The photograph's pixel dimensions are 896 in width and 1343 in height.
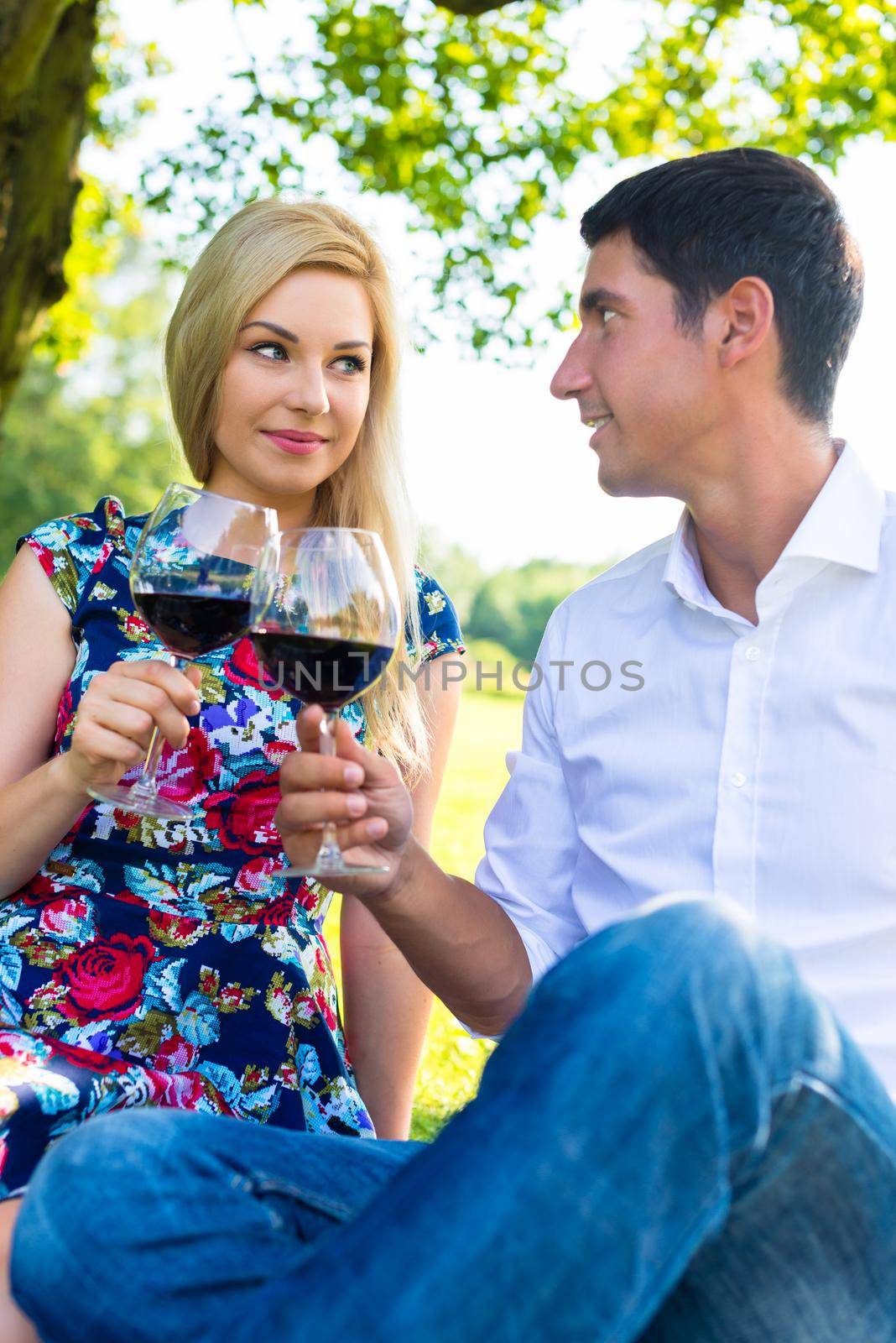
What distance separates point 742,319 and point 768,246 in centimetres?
20

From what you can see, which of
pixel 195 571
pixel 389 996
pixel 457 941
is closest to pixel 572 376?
pixel 195 571

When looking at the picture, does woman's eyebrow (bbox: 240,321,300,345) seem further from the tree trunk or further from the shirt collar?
the tree trunk

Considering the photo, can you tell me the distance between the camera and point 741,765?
2.45m

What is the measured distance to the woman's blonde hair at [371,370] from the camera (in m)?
3.04

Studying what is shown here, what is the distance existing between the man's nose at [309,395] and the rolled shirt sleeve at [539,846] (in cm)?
77

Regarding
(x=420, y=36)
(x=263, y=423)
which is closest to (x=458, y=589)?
(x=420, y=36)

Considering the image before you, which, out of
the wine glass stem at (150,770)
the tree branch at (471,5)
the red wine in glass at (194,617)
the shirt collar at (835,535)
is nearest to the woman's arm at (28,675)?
the wine glass stem at (150,770)

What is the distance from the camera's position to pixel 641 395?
109 inches

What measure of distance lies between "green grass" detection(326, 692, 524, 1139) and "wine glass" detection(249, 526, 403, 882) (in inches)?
58.0

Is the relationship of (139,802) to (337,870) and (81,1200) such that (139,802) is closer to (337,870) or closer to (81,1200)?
(337,870)

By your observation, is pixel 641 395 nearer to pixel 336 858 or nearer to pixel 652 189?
pixel 652 189

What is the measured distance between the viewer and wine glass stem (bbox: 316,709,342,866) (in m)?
1.95

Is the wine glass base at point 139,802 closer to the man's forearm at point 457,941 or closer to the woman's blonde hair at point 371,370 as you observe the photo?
the man's forearm at point 457,941

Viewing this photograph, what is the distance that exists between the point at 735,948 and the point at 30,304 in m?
6.62
